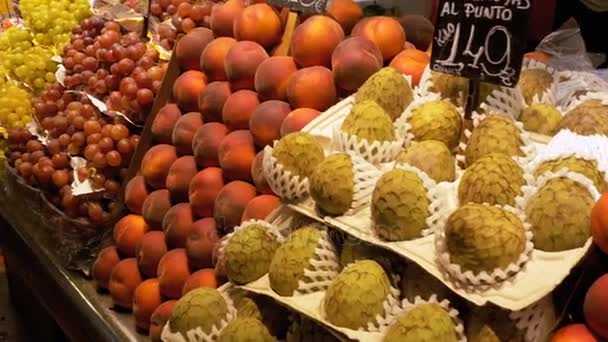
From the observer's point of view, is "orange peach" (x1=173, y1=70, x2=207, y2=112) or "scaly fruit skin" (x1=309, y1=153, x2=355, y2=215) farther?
"orange peach" (x1=173, y1=70, x2=207, y2=112)

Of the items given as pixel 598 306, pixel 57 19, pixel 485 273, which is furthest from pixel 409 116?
pixel 57 19

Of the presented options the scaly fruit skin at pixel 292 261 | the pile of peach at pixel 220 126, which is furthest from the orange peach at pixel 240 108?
the scaly fruit skin at pixel 292 261

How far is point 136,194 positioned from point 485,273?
5.24 ft

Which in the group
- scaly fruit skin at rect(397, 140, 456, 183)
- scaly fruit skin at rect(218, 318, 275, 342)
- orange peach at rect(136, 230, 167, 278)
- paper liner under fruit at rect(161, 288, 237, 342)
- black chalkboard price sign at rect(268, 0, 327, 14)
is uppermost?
black chalkboard price sign at rect(268, 0, 327, 14)

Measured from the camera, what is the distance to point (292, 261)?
1.51m

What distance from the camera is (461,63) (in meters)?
1.51

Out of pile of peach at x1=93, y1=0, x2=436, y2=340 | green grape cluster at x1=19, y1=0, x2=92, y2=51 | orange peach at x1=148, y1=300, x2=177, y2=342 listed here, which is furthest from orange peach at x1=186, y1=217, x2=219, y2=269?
green grape cluster at x1=19, y1=0, x2=92, y2=51

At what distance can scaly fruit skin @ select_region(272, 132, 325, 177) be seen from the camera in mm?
1612

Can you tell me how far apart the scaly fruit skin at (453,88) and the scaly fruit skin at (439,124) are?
68mm

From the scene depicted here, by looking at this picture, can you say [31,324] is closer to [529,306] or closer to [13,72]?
[13,72]

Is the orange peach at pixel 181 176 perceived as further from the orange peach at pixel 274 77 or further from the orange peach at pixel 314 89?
the orange peach at pixel 314 89

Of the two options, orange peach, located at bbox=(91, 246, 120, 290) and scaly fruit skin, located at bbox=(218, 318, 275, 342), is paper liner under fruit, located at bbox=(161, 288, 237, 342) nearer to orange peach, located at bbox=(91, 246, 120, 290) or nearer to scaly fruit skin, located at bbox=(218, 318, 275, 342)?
scaly fruit skin, located at bbox=(218, 318, 275, 342)

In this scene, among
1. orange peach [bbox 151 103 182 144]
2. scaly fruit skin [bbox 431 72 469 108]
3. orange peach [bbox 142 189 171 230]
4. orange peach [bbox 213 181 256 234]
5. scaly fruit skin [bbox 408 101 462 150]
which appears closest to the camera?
scaly fruit skin [bbox 408 101 462 150]

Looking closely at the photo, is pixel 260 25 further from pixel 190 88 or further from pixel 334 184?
pixel 334 184
